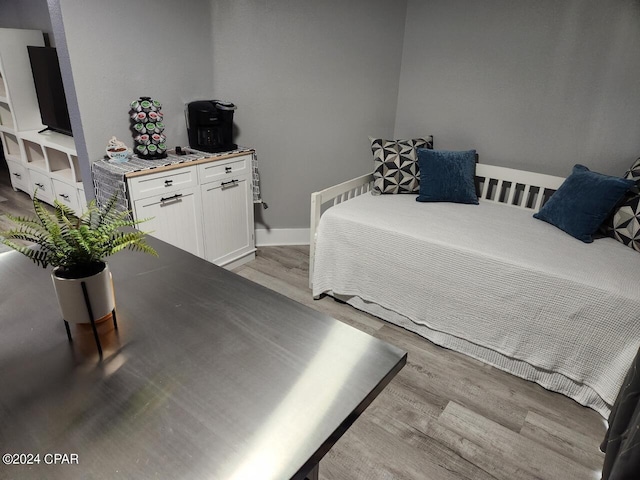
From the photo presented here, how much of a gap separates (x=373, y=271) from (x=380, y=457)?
106cm

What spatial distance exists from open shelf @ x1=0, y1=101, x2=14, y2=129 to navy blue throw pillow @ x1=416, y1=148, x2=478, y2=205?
423 centimetres

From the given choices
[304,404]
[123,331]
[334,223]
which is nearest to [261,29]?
[334,223]

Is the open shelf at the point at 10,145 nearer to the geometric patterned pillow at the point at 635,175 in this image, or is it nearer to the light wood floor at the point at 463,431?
the light wood floor at the point at 463,431

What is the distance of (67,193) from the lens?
3.58 meters

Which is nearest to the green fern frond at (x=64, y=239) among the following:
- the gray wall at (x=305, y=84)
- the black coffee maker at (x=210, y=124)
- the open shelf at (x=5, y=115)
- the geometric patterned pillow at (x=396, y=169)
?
the black coffee maker at (x=210, y=124)

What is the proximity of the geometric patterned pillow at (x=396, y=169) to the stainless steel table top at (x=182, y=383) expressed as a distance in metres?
1.96

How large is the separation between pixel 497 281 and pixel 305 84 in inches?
79.2

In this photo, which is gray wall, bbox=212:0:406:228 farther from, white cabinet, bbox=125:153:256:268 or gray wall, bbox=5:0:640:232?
white cabinet, bbox=125:153:256:268

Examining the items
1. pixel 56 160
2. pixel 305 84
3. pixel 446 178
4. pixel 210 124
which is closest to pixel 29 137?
pixel 56 160

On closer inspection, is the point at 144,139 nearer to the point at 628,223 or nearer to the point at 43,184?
the point at 43,184

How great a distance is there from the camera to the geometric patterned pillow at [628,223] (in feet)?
7.05

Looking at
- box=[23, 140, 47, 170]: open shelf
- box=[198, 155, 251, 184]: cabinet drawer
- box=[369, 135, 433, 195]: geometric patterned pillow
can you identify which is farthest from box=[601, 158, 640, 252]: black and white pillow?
box=[23, 140, 47, 170]: open shelf

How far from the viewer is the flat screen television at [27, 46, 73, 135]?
3.57 meters

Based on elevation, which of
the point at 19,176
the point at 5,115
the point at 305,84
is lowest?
the point at 19,176
